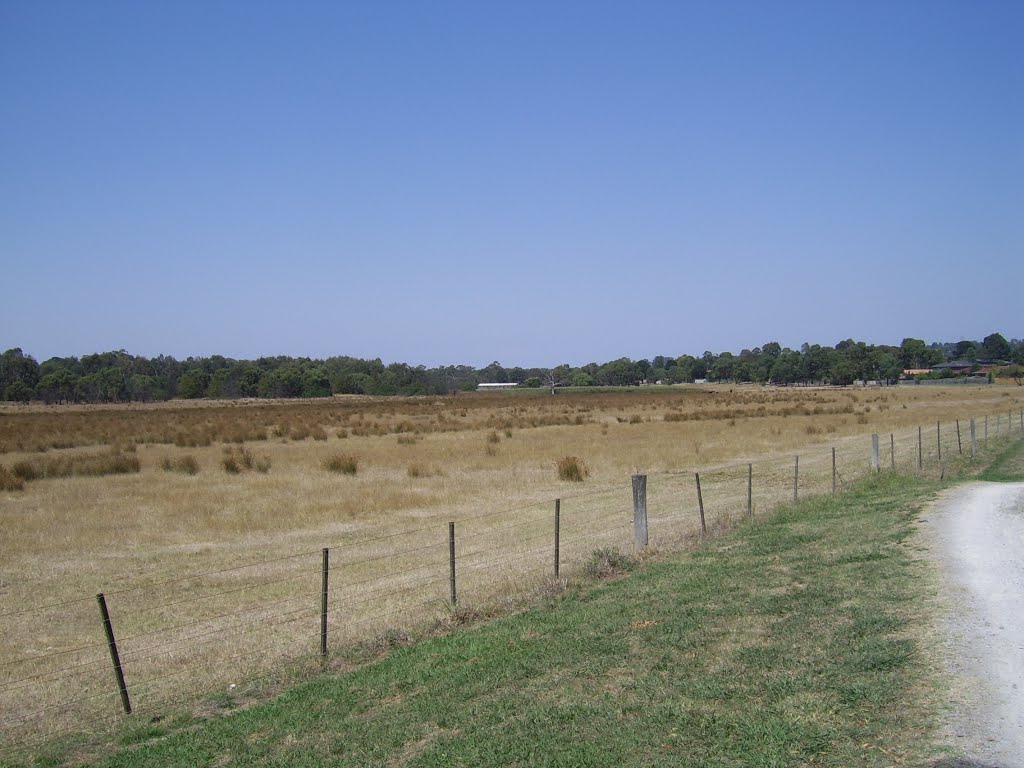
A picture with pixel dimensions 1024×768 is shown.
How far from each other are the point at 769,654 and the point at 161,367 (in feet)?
650

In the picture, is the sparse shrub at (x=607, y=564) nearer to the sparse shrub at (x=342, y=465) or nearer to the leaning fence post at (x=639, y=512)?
the leaning fence post at (x=639, y=512)

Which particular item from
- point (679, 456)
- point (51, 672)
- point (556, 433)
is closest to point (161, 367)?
point (556, 433)

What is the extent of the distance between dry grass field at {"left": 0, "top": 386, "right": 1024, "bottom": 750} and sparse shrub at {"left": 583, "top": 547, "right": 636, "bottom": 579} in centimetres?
50

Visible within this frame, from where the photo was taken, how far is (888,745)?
5418 millimetres

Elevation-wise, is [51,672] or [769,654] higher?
[769,654]

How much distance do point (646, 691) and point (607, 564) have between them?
545cm

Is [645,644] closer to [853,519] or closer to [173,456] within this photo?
[853,519]

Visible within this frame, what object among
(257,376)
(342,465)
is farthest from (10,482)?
(257,376)

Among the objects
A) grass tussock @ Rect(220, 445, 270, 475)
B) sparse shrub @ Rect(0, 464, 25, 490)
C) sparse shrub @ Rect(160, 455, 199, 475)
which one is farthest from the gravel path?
sparse shrub @ Rect(0, 464, 25, 490)

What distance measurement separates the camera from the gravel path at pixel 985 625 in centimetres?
542

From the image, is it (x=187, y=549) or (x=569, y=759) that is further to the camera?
(x=187, y=549)

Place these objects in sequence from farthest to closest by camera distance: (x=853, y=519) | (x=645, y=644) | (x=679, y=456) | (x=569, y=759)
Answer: (x=679, y=456) < (x=853, y=519) < (x=645, y=644) < (x=569, y=759)

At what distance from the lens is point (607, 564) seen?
40.5 ft

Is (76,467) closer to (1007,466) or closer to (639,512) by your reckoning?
(639,512)
